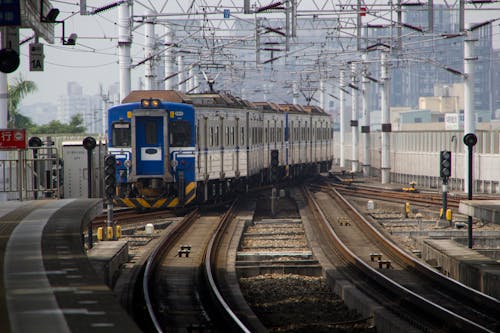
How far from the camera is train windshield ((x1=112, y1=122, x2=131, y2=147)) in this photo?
2575 cm

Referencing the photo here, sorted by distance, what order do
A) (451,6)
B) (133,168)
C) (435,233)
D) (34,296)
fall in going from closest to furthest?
(34,296), (435,233), (133,168), (451,6)

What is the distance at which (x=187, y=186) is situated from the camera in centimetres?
2652

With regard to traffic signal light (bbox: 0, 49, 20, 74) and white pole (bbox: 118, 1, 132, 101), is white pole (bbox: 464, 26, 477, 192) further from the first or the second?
traffic signal light (bbox: 0, 49, 20, 74)

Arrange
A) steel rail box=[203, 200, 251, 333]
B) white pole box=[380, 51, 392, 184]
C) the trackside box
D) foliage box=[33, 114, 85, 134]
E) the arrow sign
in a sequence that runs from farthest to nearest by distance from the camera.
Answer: foliage box=[33, 114, 85, 134]
white pole box=[380, 51, 392, 184]
the trackside box
the arrow sign
steel rail box=[203, 200, 251, 333]

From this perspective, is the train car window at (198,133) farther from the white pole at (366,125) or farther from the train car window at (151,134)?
the white pole at (366,125)

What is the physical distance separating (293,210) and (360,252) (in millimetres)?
12717

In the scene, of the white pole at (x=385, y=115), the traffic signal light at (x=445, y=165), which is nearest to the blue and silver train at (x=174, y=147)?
the traffic signal light at (x=445, y=165)

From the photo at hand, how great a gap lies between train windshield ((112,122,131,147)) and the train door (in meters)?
0.24

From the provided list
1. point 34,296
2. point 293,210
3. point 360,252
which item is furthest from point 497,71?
point 34,296

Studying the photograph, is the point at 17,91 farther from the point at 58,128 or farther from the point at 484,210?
the point at 484,210

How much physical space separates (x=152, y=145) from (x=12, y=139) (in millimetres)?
5751

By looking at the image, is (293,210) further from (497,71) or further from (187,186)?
(497,71)

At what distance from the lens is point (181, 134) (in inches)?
1025

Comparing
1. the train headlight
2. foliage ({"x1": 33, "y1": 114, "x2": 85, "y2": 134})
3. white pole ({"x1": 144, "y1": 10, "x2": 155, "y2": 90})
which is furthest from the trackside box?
foliage ({"x1": 33, "y1": 114, "x2": 85, "y2": 134})
